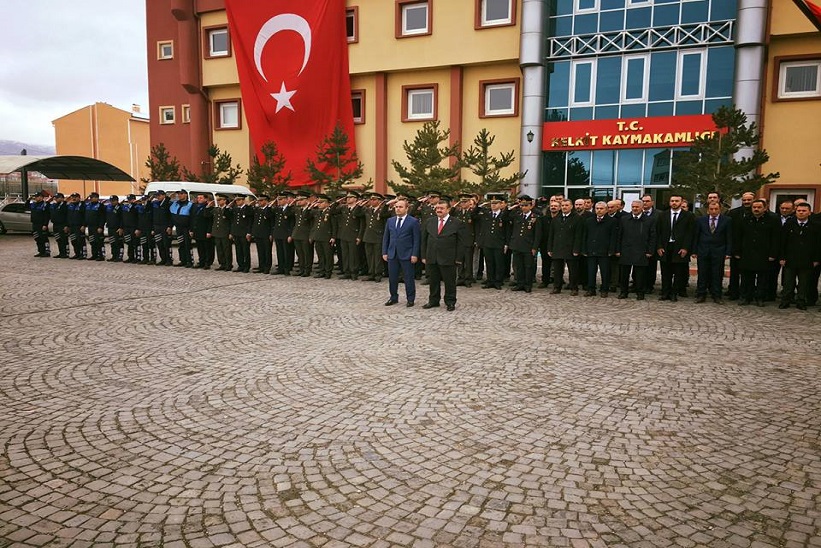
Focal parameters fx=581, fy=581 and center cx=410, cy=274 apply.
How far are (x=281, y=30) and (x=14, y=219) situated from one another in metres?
15.5

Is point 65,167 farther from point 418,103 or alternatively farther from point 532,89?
point 532,89

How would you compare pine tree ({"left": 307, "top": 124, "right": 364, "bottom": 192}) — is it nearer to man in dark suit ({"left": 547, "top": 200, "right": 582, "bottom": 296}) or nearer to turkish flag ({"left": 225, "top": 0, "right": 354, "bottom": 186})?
turkish flag ({"left": 225, "top": 0, "right": 354, "bottom": 186})

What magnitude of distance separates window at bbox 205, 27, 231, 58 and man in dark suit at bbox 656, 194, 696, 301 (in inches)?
1034

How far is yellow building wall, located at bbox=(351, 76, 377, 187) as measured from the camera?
27828 mm

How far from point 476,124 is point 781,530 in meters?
24.1

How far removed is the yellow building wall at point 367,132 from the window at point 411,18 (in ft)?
8.84

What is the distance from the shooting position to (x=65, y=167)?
3375cm

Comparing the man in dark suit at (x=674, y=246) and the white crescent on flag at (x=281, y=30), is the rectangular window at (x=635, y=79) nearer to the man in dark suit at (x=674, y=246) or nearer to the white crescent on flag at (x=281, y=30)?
the man in dark suit at (x=674, y=246)

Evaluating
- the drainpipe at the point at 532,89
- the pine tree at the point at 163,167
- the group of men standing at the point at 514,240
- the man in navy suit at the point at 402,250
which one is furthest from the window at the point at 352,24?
the man in navy suit at the point at 402,250

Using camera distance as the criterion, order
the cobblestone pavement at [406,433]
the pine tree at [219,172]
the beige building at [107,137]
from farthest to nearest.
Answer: the beige building at [107,137], the pine tree at [219,172], the cobblestone pavement at [406,433]

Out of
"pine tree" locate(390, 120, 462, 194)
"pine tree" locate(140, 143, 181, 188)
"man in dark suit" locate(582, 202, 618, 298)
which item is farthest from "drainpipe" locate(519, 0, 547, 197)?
"pine tree" locate(140, 143, 181, 188)

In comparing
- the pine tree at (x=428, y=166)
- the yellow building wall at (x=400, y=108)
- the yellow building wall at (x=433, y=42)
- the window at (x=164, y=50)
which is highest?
the window at (x=164, y=50)

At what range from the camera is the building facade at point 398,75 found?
82.0 feet

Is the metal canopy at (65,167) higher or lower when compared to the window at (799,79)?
lower
